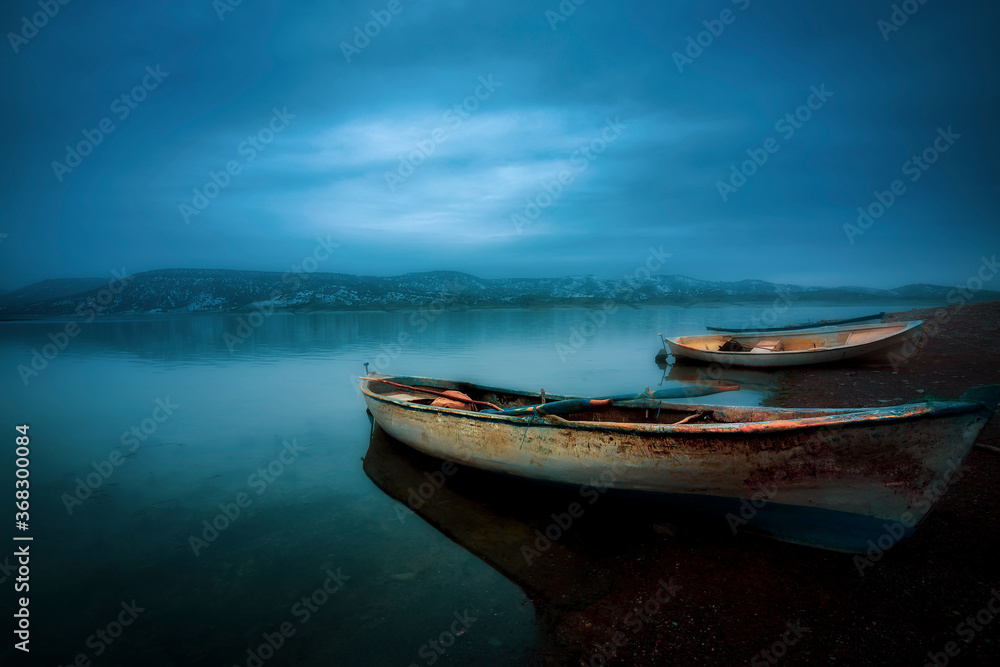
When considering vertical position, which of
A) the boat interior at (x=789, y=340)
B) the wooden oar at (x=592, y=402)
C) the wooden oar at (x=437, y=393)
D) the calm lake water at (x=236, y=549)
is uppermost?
the wooden oar at (x=592, y=402)

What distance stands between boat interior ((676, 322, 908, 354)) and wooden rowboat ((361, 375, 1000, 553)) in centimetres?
1256

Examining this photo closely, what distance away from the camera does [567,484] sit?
5.73 metres

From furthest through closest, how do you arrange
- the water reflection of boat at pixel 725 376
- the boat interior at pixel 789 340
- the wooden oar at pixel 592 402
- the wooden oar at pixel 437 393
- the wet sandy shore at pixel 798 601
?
the boat interior at pixel 789 340 < the water reflection of boat at pixel 725 376 < the wooden oar at pixel 437 393 < the wooden oar at pixel 592 402 < the wet sandy shore at pixel 798 601

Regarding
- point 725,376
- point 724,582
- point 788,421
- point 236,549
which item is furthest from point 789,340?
point 236,549

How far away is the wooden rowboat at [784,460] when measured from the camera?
3.91 meters

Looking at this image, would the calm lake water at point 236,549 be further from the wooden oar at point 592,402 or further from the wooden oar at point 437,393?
the wooden oar at point 592,402

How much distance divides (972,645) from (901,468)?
4.46ft

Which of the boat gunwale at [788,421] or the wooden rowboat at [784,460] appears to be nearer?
the boat gunwale at [788,421]

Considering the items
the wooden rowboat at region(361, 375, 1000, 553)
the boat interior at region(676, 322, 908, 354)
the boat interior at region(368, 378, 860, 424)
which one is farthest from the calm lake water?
the boat interior at region(676, 322, 908, 354)

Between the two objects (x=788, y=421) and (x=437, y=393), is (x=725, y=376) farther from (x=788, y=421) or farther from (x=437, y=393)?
(x=788, y=421)

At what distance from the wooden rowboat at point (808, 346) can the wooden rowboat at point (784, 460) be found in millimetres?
10401

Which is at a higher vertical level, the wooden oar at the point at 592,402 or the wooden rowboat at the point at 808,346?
the wooden oar at the point at 592,402

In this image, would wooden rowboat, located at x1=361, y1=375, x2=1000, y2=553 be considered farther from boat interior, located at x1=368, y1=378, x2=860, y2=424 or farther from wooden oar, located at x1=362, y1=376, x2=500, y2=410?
wooden oar, located at x1=362, y1=376, x2=500, y2=410

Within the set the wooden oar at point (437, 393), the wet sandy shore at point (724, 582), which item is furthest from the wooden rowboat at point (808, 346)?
the wooden oar at point (437, 393)
